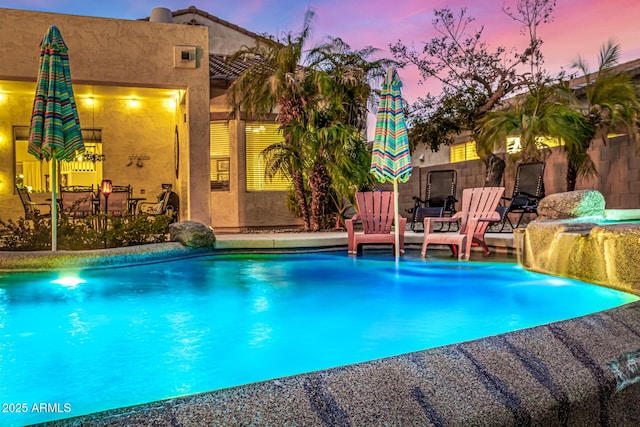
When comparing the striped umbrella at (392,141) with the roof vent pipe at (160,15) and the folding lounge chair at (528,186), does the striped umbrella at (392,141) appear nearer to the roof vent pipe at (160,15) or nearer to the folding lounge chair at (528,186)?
the folding lounge chair at (528,186)

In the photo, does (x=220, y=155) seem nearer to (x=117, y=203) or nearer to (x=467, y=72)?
(x=117, y=203)

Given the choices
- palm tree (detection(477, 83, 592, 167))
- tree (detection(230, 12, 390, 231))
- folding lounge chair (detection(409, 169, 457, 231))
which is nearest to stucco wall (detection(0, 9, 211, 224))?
tree (detection(230, 12, 390, 231))

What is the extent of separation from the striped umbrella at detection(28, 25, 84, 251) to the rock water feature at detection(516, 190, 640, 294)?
5.76 meters

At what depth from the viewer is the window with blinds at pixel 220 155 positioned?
13703 mm

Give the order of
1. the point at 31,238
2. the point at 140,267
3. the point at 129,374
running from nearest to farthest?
the point at 129,374 → the point at 140,267 → the point at 31,238

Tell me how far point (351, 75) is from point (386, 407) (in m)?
9.71

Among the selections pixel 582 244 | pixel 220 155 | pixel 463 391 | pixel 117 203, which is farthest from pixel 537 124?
pixel 463 391

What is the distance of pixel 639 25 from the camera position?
14.8m

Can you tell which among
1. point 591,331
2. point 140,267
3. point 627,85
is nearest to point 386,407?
point 591,331

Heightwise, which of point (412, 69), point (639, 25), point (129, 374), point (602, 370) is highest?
point (639, 25)

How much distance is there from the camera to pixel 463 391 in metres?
1.57

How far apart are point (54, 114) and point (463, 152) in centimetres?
1691

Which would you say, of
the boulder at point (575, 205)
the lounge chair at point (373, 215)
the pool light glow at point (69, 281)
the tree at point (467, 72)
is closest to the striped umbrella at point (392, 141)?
the lounge chair at point (373, 215)

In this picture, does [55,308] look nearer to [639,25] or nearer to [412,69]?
[412,69]
